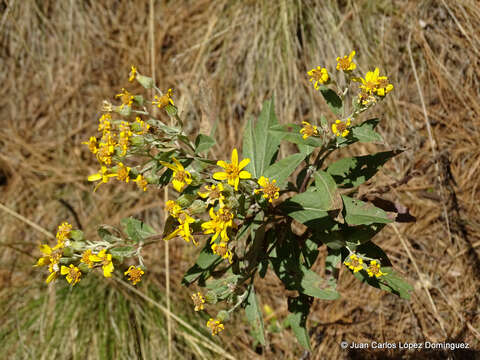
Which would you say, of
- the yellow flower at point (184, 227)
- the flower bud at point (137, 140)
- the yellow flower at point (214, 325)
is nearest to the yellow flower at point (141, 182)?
the flower bud at point (137, 140)

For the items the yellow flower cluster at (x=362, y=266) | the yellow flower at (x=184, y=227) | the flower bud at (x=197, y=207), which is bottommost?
the yellow flower cluster at (x=362, y=266)

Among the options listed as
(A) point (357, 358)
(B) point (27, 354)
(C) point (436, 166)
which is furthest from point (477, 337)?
(B) point (27, 354)

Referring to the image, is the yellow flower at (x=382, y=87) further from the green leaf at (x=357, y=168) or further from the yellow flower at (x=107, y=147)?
the yellow flower at (x=107, y=147)

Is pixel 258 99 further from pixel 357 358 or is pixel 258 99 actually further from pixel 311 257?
pixel 357 358

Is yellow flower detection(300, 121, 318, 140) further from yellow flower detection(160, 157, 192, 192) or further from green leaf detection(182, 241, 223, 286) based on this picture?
green leaf detection(182, 241, 223, 286)

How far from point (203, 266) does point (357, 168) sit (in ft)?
3.31

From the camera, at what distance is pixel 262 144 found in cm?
244

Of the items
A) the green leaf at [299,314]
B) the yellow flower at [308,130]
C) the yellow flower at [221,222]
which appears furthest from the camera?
the green leaf at [299,314]

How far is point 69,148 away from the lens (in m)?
4.96

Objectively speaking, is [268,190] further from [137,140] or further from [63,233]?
[63,233]

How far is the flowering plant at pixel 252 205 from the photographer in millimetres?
2018

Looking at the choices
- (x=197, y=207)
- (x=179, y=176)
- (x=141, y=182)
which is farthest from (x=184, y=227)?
(x=141, y=182)

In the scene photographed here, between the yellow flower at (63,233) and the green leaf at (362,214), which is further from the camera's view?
the yellow flower at (63,233)

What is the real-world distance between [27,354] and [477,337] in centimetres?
381
